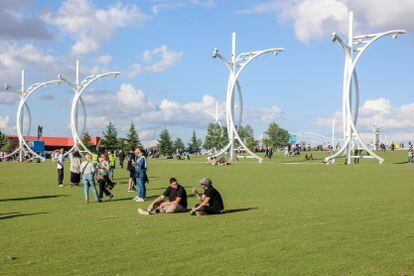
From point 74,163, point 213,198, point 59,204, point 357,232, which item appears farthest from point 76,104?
point 357,232

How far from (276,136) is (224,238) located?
111 metres

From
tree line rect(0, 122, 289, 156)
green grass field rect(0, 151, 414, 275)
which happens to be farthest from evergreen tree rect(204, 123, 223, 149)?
green grass field rect(0, 151, 414, 275)

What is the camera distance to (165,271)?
25.8 ft

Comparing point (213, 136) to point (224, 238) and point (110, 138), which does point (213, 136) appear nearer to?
point (110, 138)

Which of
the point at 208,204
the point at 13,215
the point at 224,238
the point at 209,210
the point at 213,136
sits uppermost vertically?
the point at 213,136

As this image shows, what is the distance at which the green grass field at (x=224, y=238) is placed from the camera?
812 centimetres

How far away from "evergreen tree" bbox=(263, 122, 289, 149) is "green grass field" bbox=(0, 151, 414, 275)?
4033 inches

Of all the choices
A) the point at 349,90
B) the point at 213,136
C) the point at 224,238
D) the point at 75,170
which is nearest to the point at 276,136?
the point at 213,136

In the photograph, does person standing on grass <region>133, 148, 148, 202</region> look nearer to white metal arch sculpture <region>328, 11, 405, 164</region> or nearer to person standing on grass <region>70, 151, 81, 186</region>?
person standing on grass <region>70, 151, 81, 186</region>

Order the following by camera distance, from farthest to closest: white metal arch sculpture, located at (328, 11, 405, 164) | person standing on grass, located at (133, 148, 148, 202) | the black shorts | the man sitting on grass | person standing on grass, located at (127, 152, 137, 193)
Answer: white metal arch sculpture, located at (328, 11, 405, 164) → person standing on grass, located at (127, 152, 137, 193) → person standing on grass, located at (133, 148, 148, 202) → the man sitting on grass → the black shorts

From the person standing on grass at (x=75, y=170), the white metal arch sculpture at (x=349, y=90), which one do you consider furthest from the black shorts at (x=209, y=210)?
the white metal arch sculpture at (x=349, y=90)

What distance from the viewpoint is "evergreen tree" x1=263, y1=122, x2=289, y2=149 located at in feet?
394

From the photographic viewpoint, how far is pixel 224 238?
34.1 ft

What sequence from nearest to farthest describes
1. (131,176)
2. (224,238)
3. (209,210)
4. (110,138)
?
(224,238), (209,210), (131,176), (110,138)
